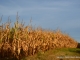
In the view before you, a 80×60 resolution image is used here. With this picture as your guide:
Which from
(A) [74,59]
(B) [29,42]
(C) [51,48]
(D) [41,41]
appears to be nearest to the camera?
(A) [74,59]

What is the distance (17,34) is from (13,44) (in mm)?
740

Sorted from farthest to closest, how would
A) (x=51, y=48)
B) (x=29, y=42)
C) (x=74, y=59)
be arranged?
(x=51, y=48) → (x=29, y=42) → (x=74, y=59)

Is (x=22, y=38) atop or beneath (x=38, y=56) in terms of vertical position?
atop

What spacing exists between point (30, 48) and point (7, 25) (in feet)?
7.08

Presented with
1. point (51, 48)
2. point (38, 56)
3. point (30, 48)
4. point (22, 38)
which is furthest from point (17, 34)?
point (51, 48)

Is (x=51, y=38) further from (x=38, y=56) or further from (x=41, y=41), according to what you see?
(x=38, y=56)

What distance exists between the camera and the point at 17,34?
1239 cm

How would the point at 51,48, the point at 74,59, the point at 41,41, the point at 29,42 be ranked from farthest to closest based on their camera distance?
the point at 51,48 < the point at 41,41 < the point at 29,42 < the point at 74,59

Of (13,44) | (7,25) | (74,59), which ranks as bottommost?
(74,59)

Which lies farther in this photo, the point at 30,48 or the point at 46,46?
the point at 46,46

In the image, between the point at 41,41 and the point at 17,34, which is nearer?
the point at 17,34

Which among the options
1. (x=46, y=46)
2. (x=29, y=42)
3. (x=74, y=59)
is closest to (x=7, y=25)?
(x=29, y=42)

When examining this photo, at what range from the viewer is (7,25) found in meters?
13.0

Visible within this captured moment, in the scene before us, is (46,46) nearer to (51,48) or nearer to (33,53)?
(51,48)
